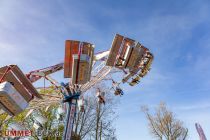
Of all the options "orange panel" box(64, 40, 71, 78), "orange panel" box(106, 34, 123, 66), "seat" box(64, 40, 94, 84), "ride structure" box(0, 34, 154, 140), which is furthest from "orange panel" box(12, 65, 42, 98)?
"orange panel" box(106, 34, 123, 66)

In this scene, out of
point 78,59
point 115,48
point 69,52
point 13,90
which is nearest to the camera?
point 13,90

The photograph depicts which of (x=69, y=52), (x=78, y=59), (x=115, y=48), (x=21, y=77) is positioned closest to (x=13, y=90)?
(x=21, y=77)

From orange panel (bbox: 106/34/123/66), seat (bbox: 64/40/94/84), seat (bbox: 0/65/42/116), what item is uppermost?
orange panel (bbox: 106/34/123/66)

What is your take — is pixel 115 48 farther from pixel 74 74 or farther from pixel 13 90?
pixel 13 90

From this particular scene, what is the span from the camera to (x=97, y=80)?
15391mm

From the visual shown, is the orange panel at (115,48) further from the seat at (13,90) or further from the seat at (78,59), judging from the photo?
the seat at (13,90)

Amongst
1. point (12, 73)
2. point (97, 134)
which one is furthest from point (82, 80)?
point (97, 134)

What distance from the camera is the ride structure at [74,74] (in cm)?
992

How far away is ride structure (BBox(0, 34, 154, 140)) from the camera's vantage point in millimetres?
9922

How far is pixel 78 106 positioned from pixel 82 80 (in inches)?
129

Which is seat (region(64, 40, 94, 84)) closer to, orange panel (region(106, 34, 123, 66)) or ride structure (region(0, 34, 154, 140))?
ride structure (region(0, 34, 154, 140))

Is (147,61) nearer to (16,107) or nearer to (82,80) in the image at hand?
(82,80)

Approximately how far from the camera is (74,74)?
40.1 ft

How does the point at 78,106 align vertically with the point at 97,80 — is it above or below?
below
